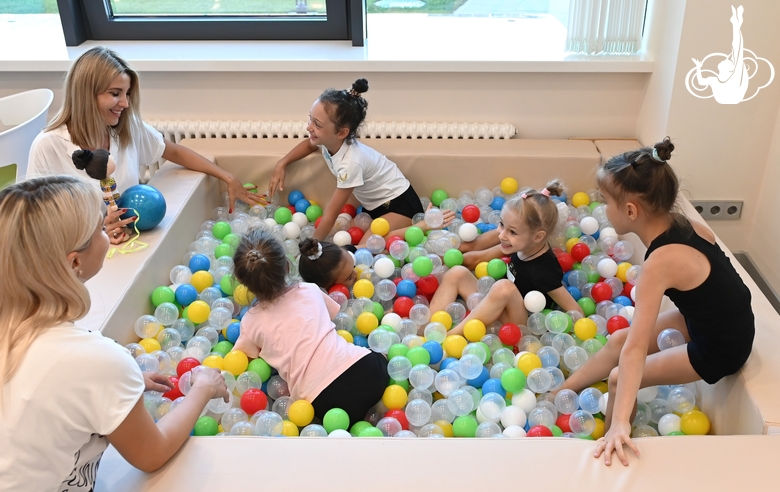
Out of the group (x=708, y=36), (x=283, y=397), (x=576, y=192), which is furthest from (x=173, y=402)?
(x=708, y=36)

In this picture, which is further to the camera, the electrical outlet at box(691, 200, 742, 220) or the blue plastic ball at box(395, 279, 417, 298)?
the electrical outlet at box(691, 200, 742, 220)

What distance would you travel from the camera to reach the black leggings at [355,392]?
178cm

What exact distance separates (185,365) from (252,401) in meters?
0.25

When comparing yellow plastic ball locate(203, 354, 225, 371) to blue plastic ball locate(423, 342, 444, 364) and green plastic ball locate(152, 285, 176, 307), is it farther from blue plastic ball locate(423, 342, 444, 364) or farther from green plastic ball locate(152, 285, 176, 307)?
blue plastic ball locate(423, 342, 444, 364)

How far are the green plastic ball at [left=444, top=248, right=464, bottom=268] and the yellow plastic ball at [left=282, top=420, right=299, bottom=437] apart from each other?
0.96m

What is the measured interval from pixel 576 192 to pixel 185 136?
5.69 feet

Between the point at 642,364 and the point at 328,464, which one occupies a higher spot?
the point at 642,364

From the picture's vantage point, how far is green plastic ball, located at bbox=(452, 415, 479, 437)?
1.75m

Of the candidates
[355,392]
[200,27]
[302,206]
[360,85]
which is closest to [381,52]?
[360,85]

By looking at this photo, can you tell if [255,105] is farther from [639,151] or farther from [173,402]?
[639,151]

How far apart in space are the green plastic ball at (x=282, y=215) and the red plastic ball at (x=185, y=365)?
93 centimetres

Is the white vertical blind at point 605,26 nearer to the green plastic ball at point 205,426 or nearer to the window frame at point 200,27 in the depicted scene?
the window frame at point 200,27

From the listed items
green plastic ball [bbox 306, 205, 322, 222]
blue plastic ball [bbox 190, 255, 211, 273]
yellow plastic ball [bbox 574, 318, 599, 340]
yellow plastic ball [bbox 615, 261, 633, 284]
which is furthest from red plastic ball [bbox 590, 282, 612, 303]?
blue plastic ball [bbox 190, 255, 211, 273]

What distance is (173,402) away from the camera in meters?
1.73
